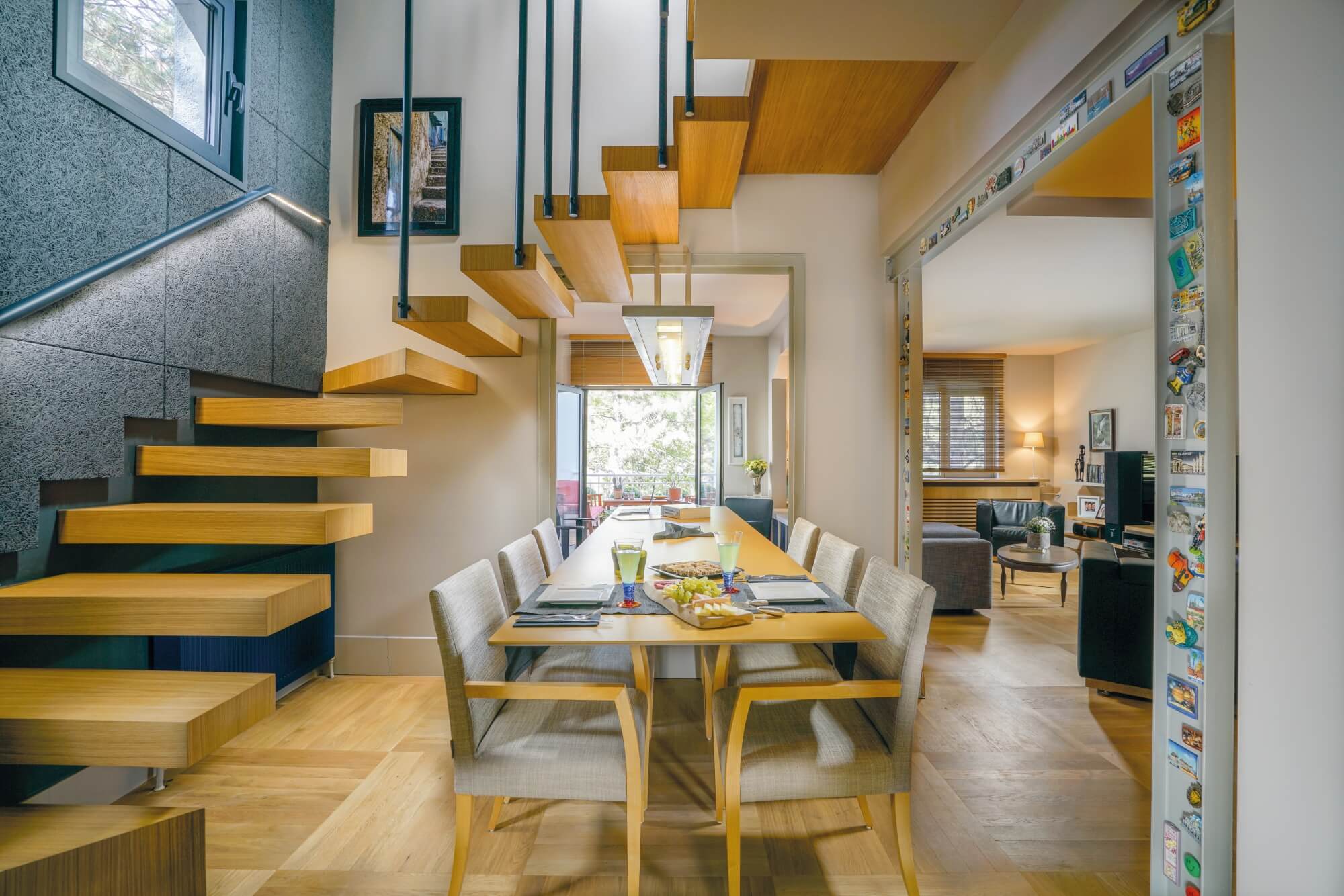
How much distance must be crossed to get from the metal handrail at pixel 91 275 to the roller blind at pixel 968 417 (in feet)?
26.8

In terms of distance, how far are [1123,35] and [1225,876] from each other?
6.33ft

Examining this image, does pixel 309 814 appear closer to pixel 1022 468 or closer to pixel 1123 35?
pixel 1123 35

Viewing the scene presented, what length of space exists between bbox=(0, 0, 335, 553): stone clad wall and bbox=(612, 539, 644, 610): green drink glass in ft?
5.34

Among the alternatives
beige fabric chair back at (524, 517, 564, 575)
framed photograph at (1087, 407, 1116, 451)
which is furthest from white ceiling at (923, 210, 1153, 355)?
beige fabric chair back at (524, 517, 564, 575)

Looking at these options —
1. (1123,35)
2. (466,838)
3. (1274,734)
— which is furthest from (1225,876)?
(1123,35)

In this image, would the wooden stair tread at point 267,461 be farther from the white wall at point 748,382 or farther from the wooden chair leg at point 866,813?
the white wall at point 748,382

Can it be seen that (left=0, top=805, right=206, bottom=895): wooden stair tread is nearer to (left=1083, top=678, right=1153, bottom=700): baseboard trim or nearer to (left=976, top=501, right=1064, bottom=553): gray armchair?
(left=1083, top=678, right=1153, bottom=700): baseboard trim

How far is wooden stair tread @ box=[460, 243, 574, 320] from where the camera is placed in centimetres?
234

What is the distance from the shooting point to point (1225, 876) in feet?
4.19

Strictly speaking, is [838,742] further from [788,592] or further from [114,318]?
[114,318]

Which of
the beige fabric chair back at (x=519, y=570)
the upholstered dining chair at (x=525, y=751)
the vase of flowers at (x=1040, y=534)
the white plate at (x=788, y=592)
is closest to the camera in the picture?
the upholstered dining chair at (x=525, y=751)

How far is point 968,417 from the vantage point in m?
8.52

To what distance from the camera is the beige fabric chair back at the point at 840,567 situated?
216 centimetres

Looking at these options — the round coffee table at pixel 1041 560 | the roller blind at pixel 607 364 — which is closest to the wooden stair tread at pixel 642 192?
the round coffee table at pixel 1041 560
